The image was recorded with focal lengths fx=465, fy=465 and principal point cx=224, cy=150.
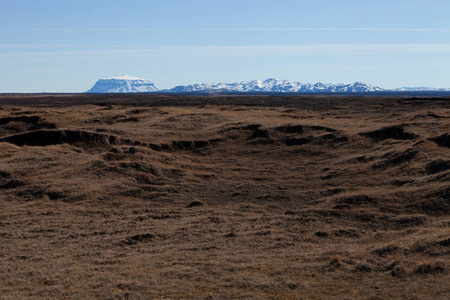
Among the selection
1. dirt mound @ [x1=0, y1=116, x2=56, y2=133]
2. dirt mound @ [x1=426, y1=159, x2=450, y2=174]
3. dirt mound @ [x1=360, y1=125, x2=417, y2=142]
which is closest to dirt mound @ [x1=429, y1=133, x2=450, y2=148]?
dirt mound @ [x1=360, y1=125, x2=417, y2=142]

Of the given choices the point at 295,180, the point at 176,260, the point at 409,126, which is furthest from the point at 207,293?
the point at 409,126

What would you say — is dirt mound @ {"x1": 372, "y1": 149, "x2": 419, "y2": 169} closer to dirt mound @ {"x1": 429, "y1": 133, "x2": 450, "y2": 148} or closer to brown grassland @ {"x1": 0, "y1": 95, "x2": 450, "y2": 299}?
brown grassland @ {"x1": 0, "y1": 95, "x2": 450, "y2": 299}

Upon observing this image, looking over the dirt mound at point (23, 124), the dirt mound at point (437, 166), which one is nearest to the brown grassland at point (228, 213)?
the dirt mound at point (437, 166)

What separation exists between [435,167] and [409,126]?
1653 centimetres

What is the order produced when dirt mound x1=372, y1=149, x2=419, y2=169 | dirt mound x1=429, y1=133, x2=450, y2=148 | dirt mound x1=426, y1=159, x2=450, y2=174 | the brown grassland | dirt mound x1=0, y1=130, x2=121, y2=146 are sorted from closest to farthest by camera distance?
the brown grassland → dirt mound x1=426, y1=159, x2=450, y2=174 → dirt mound x1=372, y1=149, x2=419, y2=169 → dirt mound x1=429, y1=133, x2=450, y2=148 → dirt mound x1=0, y1=130, x2=121, y2=146

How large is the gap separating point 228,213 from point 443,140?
19.1 metres

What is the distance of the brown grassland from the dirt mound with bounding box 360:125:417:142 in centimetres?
16

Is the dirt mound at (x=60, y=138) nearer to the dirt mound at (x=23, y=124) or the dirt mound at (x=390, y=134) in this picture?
the dirt mound at (x=23, y=124)

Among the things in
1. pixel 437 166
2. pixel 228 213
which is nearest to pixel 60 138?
pixel 228 213

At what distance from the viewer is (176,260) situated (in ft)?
52.0

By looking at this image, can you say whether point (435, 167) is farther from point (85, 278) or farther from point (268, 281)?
point (85, 278)

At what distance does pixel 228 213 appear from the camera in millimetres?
23109

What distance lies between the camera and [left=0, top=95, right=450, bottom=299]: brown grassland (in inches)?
532

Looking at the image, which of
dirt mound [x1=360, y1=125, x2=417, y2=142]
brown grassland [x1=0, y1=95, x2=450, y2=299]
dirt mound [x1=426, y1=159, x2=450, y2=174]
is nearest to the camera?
brown grassland [x1=0, y1=95, x2=450, y2=299]
